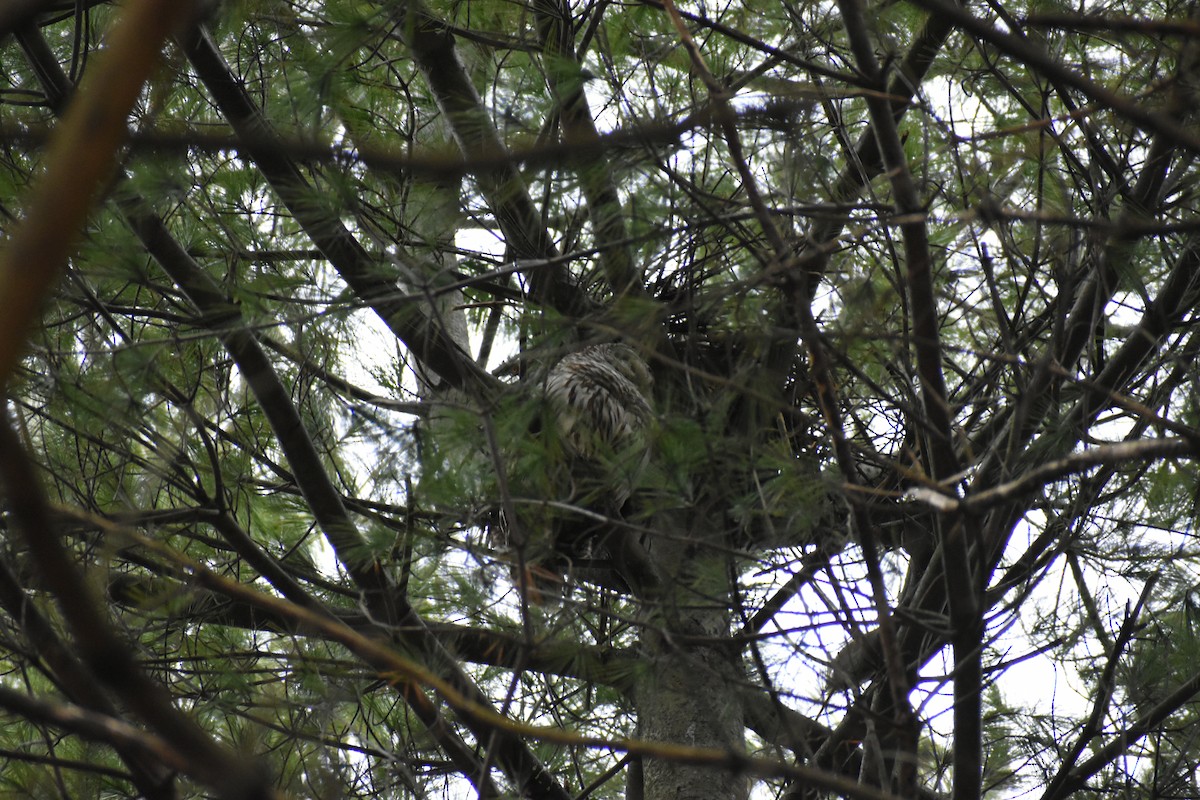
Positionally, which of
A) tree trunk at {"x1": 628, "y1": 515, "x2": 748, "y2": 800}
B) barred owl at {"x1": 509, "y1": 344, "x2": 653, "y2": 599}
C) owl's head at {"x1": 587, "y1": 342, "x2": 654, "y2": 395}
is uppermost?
owl's head at {"x1": 587, "y1": 342, "x2": 654, "y2": 395}

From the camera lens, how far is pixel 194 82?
351 cm

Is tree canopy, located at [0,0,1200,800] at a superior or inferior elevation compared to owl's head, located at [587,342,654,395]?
inferior

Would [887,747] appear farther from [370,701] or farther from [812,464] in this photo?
[370,701]

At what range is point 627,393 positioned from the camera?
377 cm

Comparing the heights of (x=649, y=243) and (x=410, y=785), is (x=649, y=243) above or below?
above

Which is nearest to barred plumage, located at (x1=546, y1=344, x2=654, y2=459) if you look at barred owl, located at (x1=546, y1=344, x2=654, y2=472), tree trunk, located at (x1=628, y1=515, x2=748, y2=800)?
barred owl, located at (x1=546, y1=344, x2=654, y2=472)

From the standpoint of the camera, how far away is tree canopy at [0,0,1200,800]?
2.20m

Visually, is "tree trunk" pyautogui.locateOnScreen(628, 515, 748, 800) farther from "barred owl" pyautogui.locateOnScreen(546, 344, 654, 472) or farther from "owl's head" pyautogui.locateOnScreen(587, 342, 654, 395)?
"owl's head" pyautogui.locateOnScreen(587, 342, 654, 395)

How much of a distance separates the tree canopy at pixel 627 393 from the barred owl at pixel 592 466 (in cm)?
2

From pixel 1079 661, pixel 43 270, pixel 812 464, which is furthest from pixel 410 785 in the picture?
pixel 1079 661

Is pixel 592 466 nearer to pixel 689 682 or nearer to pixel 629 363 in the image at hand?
pixel 689 682

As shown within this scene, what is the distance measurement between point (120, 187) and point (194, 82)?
3.37 feet

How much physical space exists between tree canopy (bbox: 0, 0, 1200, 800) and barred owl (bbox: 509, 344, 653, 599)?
2cm

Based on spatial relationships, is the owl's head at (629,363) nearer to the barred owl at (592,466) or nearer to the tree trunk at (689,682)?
the barred owl at (592,466)
